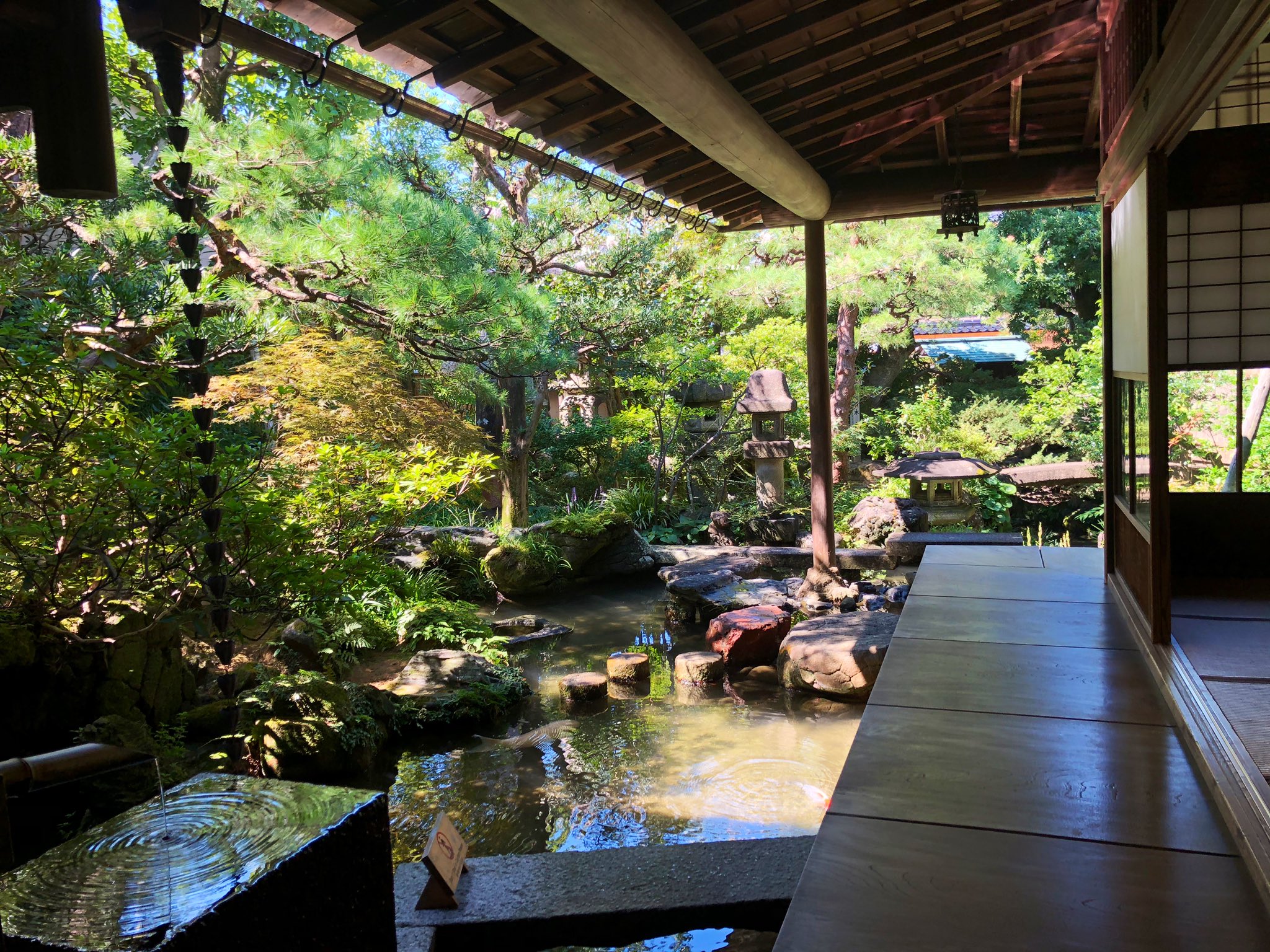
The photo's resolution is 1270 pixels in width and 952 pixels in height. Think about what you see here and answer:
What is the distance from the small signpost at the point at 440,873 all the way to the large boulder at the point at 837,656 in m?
3.22

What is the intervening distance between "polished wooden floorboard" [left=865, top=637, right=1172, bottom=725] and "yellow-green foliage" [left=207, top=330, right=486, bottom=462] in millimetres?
4724

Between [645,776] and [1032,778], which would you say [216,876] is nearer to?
[1032,778]

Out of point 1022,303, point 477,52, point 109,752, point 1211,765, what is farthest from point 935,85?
point 1022,303

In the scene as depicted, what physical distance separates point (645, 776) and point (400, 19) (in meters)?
3.63

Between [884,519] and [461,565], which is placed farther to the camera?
[884,519]

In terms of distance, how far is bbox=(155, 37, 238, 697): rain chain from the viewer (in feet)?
11.8

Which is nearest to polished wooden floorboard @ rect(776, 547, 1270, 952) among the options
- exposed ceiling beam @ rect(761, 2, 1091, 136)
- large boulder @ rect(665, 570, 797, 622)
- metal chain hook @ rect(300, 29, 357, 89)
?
metal chain hook @ rect(300, 29, 357, 89)

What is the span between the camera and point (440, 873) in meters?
2.86

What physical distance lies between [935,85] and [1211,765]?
4.09 m

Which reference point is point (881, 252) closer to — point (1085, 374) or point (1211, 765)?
point (1085, 374)

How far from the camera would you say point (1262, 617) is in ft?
10.6

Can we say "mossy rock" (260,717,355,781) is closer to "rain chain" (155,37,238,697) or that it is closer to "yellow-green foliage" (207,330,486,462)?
"rain chain" (155,37,238,697)

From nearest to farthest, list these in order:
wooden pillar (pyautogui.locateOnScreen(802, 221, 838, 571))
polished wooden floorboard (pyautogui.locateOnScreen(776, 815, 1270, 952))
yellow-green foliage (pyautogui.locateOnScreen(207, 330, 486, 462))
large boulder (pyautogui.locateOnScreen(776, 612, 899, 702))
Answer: polished wooden floorboard (pyautogui.locateOnScreen(776, 815, 1270, 952)) → large boulder (pyautogui.locateOnScreen(776, 612, 899, 702)) → yellow-green foliage (pyautogui.locateOnScreen(207, 330, 486, 462)) → wooden pillar (pyautogui.locateOnScreen(802, 221, 838, 571))

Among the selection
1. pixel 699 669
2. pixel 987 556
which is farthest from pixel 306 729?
pixel 987 556
